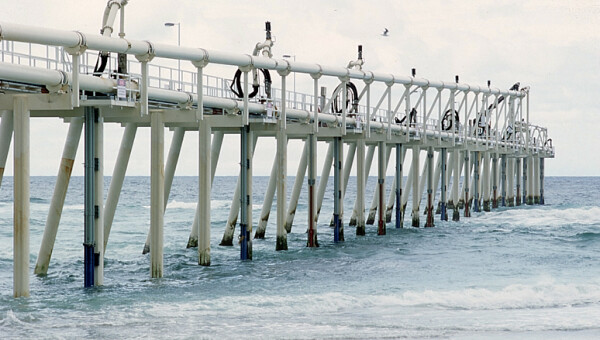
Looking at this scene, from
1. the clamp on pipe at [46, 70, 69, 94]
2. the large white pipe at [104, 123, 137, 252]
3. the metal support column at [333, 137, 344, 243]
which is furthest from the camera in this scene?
the metal support column at [333, 137, 344, 243]

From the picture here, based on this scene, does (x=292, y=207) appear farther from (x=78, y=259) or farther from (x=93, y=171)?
(x=93, y=171)

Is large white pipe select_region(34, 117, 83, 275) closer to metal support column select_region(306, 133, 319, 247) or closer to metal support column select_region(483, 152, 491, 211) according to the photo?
metal support column select_region(306, 133, 319, 247)

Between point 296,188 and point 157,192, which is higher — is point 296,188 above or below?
below

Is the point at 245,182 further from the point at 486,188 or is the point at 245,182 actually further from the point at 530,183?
the point at 530,183

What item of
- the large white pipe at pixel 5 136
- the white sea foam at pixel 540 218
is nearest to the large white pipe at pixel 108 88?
the large white pipe at pixel 5 136

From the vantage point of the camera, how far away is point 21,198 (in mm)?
17328

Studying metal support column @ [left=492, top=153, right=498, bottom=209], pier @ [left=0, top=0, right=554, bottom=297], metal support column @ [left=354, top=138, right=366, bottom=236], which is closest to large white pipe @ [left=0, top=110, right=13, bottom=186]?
pier @ [left=0, top=0, right=554, bottom=297]

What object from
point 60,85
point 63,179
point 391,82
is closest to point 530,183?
point 391,82

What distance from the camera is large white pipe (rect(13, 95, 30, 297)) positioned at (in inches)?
680

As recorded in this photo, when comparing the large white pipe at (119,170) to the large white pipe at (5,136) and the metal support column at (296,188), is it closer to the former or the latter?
the large white pipe at (5,136)

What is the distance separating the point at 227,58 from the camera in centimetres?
2316

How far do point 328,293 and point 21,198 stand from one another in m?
6.82

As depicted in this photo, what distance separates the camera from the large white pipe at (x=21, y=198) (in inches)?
680

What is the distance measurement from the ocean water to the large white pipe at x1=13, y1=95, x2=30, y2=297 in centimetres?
59
